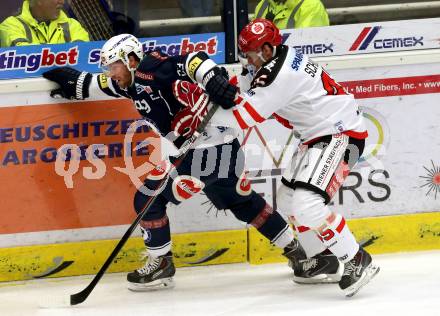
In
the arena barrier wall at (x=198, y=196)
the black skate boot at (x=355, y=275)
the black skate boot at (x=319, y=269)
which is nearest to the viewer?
the black skate boot at (x=355, y=275)

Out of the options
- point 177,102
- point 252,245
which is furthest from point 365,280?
point 177,102

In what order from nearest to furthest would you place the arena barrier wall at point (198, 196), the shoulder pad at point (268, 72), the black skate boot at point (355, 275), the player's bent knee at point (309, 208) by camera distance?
the shoulder pad at point (268, 72) < the player's bent knee at point (309, 208) < the black skate boot at point (355, 275) < the arena barrier wall at point (198, 196)

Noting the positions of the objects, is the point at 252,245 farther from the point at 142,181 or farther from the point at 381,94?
the point at 381,94

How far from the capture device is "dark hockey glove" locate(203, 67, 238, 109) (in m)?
3.97

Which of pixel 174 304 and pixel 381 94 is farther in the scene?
pixel 381 94

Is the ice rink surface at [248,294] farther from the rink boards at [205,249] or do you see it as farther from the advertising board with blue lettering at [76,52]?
the advertising board with blue lettering at [76,52]

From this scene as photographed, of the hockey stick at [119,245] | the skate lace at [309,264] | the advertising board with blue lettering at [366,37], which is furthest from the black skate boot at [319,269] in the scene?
the advertising board with blue lettering at [366,37]

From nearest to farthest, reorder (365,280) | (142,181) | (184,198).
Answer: (365,280), (184,198), (142,181)

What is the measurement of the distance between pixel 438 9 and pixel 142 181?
1.82 m

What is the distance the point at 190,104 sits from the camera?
4266 millimetres

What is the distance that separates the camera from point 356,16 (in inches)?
189

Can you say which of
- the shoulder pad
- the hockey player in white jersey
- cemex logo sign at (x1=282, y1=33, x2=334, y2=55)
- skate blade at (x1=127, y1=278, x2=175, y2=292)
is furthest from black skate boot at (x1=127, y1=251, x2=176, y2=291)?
cemex logo sign at (x1=282, y1=33, x2=334, y2=55)

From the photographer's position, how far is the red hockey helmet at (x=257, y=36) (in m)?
3.98

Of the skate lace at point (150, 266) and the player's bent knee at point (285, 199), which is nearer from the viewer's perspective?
the player's bent knee at point (285, 199)
